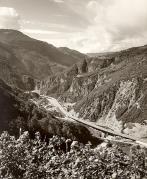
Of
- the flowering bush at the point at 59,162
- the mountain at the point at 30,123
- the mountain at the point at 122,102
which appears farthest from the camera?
the mountain at the point at 122,102

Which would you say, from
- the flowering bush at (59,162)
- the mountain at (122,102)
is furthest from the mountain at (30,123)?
the flowering bush at (59,162)

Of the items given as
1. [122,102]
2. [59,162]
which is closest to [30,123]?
[59,162]

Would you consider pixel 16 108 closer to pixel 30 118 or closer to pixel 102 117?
pixel 30 118

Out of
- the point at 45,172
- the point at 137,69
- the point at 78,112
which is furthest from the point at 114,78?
the point at 45,172

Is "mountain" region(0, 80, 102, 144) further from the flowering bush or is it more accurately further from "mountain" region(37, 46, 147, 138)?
the flowering bush

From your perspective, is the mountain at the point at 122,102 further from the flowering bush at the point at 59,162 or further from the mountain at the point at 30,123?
the flowering bush at the point at 59,162

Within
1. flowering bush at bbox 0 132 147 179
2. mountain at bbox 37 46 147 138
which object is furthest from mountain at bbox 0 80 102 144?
flowering bush at bbox 0 132 147 179

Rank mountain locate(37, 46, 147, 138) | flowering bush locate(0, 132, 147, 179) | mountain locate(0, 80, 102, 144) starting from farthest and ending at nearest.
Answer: mountain locate(37, 46, 147, 138)
mountain locate(0, 80, 102, 144)
flowering bush locate(0, 132, 147, 179)

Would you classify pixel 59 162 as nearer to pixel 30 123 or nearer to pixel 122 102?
pixel 30 123
